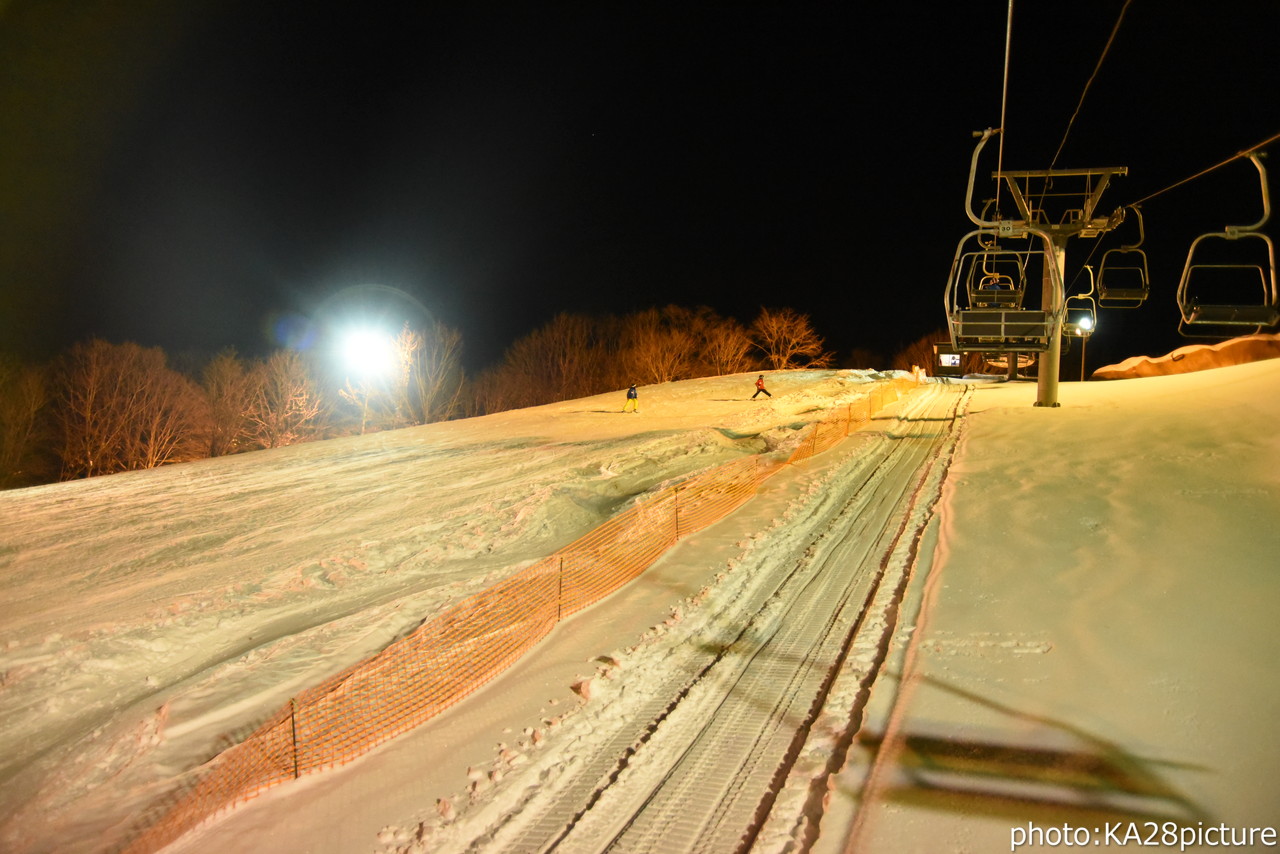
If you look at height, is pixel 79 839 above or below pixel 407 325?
below

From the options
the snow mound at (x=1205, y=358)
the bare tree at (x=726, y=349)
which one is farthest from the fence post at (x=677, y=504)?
the bare tree at (x=726, y=349)

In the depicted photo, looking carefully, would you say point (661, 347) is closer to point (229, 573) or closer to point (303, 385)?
point (303, 385)

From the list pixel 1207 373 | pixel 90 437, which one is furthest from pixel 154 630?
pixel 90 437

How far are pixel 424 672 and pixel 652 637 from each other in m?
2.21

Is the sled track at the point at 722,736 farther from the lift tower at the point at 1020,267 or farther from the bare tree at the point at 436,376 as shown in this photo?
the bare tree at the point at 436,376

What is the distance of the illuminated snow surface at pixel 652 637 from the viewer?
4.37m

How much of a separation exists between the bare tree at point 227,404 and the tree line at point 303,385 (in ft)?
0.26

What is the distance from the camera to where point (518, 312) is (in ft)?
410

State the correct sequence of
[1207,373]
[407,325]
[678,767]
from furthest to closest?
1. [407,325]
2. [1207,373]
3. [678,767]

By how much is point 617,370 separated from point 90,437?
42.8 meters

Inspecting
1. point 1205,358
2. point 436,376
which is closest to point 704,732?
point 1205,358

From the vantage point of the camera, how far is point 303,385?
1983 inches

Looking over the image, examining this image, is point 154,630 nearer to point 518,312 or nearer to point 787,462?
point 787,462

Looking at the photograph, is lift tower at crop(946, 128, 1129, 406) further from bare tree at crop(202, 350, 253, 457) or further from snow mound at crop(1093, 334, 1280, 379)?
bare tree at crop(202, 350, 253, 457)
